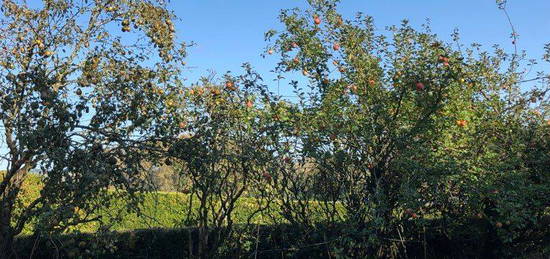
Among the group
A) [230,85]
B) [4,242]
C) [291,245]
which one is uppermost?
[230,85]

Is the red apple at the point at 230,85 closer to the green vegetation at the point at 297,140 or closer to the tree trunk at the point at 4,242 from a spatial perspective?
the green vegetation at the point at 297,140

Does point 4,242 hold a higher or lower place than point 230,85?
lower

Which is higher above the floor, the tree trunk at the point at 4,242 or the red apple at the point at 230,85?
the red apple at the point at 230,85

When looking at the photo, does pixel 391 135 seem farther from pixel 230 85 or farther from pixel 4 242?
pixel 4 242

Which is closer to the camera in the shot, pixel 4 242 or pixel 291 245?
pixel 4 242

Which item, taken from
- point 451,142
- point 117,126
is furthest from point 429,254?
point 117,126

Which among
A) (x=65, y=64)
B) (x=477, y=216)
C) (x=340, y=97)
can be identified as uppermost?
(x=65, y=64)

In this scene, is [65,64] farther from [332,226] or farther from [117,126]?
[332,226]

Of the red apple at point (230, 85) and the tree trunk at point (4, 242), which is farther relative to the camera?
the red apple at point (230, 85)

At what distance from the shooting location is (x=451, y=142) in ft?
18.8

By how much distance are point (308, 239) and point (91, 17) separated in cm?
399

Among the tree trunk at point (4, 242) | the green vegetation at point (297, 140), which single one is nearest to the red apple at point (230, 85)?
the green vegetation at point (297, 140)

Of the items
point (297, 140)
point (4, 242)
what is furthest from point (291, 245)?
point (4, 242)

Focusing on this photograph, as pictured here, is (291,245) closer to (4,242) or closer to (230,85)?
(230,85)
